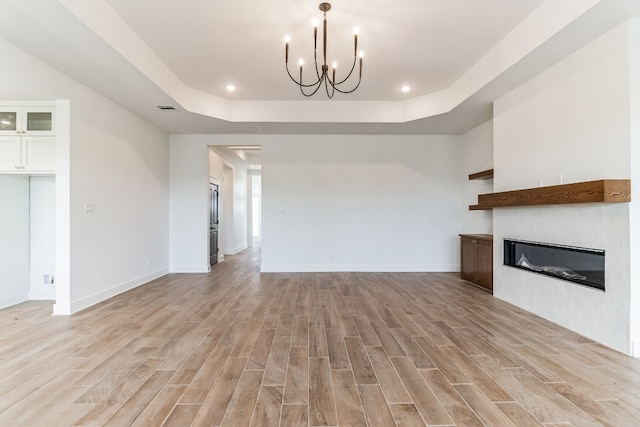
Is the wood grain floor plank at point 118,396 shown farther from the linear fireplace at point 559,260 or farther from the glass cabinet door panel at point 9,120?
the linear fireplace at point 559,260

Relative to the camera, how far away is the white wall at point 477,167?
519 cm

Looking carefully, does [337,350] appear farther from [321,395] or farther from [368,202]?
[368,202]

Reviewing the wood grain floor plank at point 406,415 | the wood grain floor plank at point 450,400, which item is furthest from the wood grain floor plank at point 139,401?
the wood grain floor plank at point 450,400

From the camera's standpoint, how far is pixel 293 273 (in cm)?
580

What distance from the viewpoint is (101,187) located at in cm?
403

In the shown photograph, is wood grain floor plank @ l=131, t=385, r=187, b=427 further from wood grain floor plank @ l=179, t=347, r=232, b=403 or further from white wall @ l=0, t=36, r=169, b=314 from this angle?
white wall @ l=0, t=36, r=169, b=314

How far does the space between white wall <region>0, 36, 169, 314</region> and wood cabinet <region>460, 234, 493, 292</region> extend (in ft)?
17.6

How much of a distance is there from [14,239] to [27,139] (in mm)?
1309

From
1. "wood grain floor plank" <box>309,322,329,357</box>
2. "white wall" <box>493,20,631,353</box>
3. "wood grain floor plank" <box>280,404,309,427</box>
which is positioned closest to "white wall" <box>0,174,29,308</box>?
"wood grain floor plank" <box>309,322,329,357</box>

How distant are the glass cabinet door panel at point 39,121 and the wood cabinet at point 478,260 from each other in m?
5.91

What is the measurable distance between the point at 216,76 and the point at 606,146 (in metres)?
4.44

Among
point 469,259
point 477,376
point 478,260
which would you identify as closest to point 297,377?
point 477,376

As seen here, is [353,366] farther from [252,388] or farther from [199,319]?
[199,319]

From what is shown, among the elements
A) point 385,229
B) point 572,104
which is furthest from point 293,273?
point 572,104
